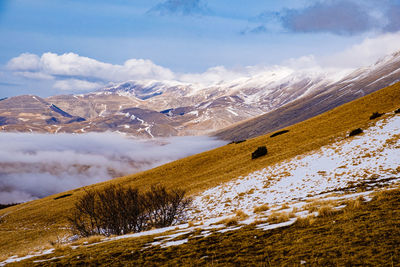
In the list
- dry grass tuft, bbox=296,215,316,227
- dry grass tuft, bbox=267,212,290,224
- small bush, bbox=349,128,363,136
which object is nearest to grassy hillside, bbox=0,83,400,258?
small bush, bbox=349,128,363,136

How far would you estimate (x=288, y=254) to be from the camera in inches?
339

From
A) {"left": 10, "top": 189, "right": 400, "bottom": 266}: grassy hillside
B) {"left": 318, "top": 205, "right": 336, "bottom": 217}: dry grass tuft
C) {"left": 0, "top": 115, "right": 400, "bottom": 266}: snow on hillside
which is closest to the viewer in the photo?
{"left": 10, "top": 189, "right": 400, "bottom": 266}: grassy hillside

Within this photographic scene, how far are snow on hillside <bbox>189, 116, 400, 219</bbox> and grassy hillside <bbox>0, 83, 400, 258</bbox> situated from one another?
3.48m

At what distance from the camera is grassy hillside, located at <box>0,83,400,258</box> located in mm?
37531

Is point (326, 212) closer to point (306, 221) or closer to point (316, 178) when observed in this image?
point (306, 221)

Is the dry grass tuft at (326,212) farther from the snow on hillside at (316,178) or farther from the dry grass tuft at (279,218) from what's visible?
the snow on hillside at (316,178)

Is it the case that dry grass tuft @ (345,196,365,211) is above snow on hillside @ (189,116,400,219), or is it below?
above

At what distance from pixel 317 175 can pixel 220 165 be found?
21.3 m

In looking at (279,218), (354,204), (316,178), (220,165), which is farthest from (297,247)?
(220,165)

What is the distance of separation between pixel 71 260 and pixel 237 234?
26.1ft

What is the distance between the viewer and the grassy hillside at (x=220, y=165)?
37531 mm

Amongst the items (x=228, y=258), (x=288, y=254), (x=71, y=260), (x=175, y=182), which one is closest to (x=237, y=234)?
(x=228, y=258)

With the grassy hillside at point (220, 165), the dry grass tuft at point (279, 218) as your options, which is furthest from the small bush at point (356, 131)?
the dry grass tuft at point (279, 218)

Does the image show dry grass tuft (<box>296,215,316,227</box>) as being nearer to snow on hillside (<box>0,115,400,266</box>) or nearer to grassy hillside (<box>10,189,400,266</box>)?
grassy hillside (<box>10,189,400,266</box>)
